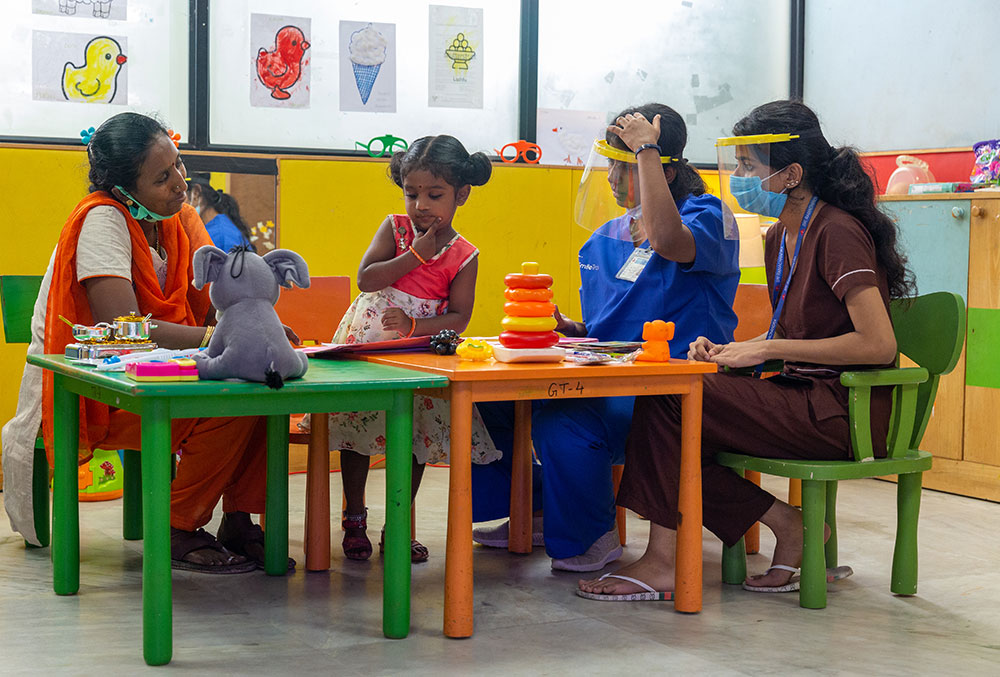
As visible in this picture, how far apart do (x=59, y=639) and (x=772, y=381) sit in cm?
176

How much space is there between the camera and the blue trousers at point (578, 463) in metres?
2.93

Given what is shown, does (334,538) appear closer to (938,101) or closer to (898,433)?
(898,433)

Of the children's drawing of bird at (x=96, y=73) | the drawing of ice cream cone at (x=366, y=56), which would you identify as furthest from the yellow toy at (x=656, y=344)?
the children's drawing of bird at (x=96, y=73)

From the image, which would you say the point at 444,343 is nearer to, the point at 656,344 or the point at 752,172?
the point at 656,344

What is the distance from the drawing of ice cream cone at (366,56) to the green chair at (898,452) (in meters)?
2.81

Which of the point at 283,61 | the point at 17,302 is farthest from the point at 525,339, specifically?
the point at 283,61

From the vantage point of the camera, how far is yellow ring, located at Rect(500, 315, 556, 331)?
2541 millimetres

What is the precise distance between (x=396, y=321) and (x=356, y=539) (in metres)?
0.63

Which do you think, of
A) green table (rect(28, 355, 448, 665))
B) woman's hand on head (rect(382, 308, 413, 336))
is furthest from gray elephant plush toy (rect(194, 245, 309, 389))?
woman's hand on head (rect(382, 308, 413, 336))

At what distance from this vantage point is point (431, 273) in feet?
10.4

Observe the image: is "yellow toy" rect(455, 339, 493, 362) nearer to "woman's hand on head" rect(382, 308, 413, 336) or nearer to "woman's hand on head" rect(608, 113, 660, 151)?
"woman's hand on head" rect(382, 308, 413, 336)

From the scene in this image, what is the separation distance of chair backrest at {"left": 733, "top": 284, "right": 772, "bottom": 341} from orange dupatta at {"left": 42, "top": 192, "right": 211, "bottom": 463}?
235 cm

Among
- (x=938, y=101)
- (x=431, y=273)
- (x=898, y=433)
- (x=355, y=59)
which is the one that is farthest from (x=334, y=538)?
(x=938, y=101)

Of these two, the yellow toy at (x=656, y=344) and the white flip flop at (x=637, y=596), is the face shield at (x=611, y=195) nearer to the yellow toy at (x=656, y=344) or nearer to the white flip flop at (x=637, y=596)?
the yellow toy at (x=656, y=344)
